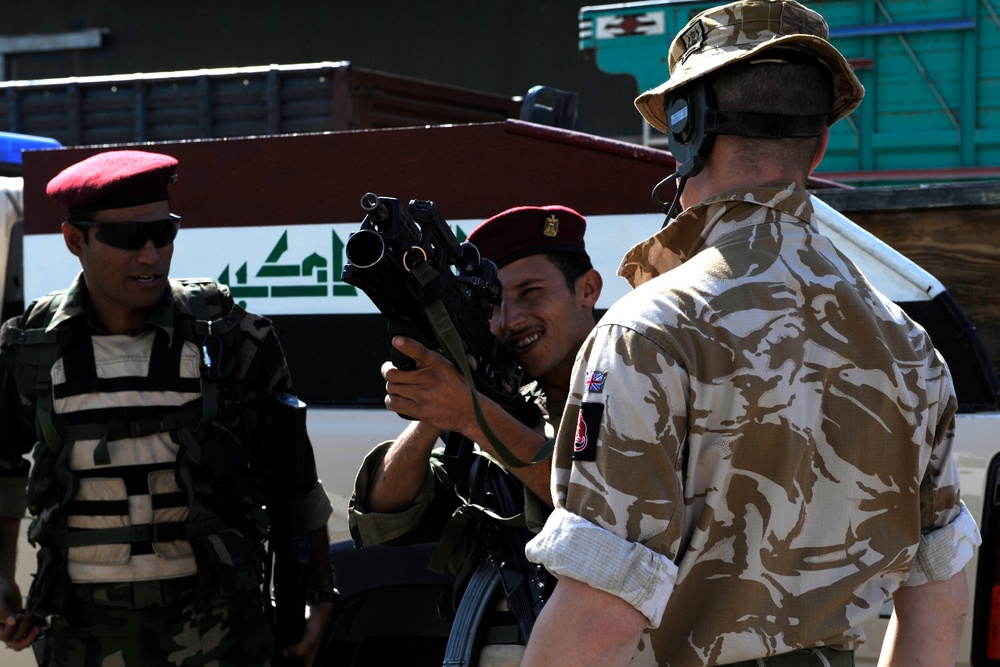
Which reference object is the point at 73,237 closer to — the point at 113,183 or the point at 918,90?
the point at 113,183

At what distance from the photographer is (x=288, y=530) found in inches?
101

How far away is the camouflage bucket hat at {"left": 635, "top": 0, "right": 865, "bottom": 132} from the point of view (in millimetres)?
1397

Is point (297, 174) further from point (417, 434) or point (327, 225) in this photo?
point (417, 434)

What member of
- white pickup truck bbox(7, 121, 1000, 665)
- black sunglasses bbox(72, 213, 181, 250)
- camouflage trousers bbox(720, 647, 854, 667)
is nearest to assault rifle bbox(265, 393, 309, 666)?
white pickup truck bbox(7, 121, 1000, 665)

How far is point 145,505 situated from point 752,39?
1.71m

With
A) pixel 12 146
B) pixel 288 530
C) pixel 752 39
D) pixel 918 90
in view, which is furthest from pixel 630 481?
pixel 918 90

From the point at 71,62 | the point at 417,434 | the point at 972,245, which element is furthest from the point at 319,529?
the point at 71,62

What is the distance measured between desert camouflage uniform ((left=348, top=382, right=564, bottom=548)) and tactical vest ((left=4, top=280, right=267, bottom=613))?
0.41m

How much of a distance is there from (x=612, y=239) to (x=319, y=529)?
996 mm

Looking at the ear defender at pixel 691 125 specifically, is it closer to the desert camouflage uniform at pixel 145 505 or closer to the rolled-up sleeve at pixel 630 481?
the rolled-up sleeve at pixel 630 481

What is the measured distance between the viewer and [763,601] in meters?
1.35

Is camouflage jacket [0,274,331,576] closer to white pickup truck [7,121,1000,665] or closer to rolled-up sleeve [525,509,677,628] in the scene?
white pickup truck [7,121,1000,665]

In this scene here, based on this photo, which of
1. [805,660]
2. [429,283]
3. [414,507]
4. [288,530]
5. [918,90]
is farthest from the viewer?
[918,90]

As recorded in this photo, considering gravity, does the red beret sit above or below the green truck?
below
